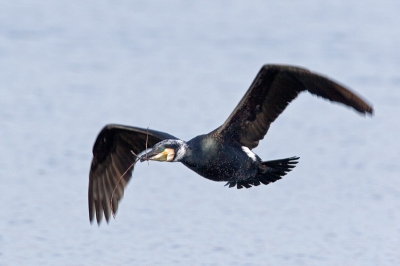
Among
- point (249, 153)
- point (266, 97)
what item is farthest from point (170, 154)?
point (266, 97)

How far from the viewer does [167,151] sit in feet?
23.6

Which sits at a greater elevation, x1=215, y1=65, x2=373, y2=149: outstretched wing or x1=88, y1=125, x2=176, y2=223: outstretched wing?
x1=215, y1=65, x2=373, y2=149: outstretched wing

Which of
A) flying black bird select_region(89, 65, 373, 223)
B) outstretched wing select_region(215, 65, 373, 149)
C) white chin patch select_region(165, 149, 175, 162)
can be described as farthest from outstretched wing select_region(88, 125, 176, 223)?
white chin patch select_region(165, 149, 175, 162)

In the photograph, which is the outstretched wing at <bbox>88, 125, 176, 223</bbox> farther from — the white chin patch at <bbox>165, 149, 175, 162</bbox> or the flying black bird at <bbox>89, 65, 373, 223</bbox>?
the white chin patch at <bbox>165, 149, 175, 162</bbox>

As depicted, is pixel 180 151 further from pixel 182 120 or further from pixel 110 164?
pixel 182 120

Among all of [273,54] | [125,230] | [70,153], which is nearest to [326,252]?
[125,230]

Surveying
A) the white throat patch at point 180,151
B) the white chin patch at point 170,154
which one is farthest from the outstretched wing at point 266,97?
the white chin patch at point 170,154

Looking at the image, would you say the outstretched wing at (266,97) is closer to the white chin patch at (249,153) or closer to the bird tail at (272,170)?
the white chin patch at (249,153)

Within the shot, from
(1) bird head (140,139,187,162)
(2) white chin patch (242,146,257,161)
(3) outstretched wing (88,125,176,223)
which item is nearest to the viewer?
(1) bird head (140,139,187,162)

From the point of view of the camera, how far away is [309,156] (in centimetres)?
1137

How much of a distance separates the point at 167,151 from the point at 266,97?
123 centimetres

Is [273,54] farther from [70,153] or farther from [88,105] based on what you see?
[70,153]

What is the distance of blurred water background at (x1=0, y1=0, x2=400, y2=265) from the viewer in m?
8.71

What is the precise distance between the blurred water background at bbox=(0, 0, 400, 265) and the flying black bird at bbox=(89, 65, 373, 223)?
0.53 m
